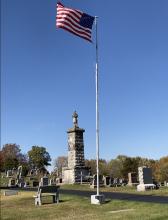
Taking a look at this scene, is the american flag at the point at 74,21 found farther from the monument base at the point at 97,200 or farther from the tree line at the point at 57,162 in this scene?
the tree line at the point at 57,162

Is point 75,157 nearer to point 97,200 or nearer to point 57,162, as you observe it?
point 97,200

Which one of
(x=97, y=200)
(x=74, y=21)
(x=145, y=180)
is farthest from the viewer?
(x=145, y=180)

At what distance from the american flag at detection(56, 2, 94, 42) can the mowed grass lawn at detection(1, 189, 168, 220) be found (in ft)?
26.3

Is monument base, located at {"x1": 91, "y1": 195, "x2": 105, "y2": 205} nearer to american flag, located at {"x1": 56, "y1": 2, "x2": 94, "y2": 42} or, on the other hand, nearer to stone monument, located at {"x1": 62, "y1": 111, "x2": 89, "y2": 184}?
american flag, located at {"x1": 56, "y1": 2, "x2": 94, "y2": 42}

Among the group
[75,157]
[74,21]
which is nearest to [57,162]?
[75,157]

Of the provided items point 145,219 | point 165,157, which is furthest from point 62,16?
point 165,157

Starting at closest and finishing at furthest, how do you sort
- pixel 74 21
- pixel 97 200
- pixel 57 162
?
pixel 97 200
pixel 74 21
pixel 57 162

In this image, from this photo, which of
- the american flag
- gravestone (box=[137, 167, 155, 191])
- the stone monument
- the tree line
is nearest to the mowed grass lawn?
gravestone (box=[137, 167, 155, 191])

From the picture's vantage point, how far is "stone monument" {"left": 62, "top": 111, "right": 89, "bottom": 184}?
37.4 m

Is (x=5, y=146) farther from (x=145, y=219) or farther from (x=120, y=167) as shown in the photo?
(x=145, y=219)

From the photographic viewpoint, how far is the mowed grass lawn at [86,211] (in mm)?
12755

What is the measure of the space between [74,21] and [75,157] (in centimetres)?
2019

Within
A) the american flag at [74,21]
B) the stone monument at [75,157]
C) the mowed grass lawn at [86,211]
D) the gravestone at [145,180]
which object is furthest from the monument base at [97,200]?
the stone monument at [75,157]

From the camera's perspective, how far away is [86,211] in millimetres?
14641
